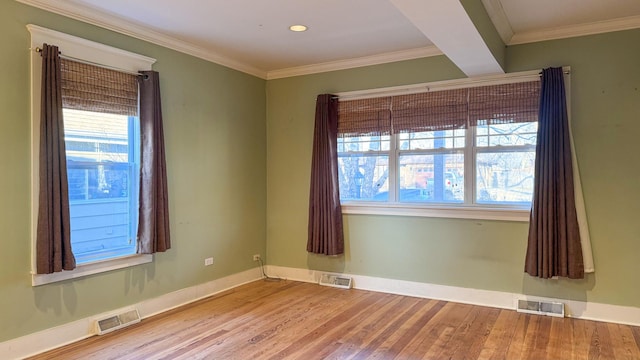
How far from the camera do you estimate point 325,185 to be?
4.89 metres

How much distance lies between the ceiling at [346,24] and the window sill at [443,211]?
1321 mm

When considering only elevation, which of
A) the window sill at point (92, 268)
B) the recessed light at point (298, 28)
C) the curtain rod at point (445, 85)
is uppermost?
the recessed light at point (298, 28)

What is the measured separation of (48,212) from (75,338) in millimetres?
1039

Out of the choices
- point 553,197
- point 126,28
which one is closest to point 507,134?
point 553,197

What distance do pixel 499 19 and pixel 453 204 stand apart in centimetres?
180

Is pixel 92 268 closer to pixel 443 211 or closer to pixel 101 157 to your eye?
pixel 101 157

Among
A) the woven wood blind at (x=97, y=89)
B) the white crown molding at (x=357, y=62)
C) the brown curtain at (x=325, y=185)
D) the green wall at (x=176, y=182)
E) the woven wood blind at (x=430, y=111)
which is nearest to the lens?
the green wall at (x=176, y=182)

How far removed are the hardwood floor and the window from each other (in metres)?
1.09

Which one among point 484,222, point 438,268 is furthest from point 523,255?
point 438,268

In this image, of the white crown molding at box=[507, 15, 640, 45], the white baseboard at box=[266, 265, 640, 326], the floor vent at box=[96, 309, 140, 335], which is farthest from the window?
the floor vent at box=[96, 309, 140, 335]

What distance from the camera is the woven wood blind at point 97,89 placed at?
325 centimetres

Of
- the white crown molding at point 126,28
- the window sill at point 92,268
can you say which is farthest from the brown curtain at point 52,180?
the white crown molding at point 126,28

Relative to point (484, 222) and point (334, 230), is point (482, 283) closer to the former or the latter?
point (484, 222)

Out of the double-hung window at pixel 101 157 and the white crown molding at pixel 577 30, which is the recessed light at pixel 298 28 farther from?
the white crown molding at pixel 577 30
